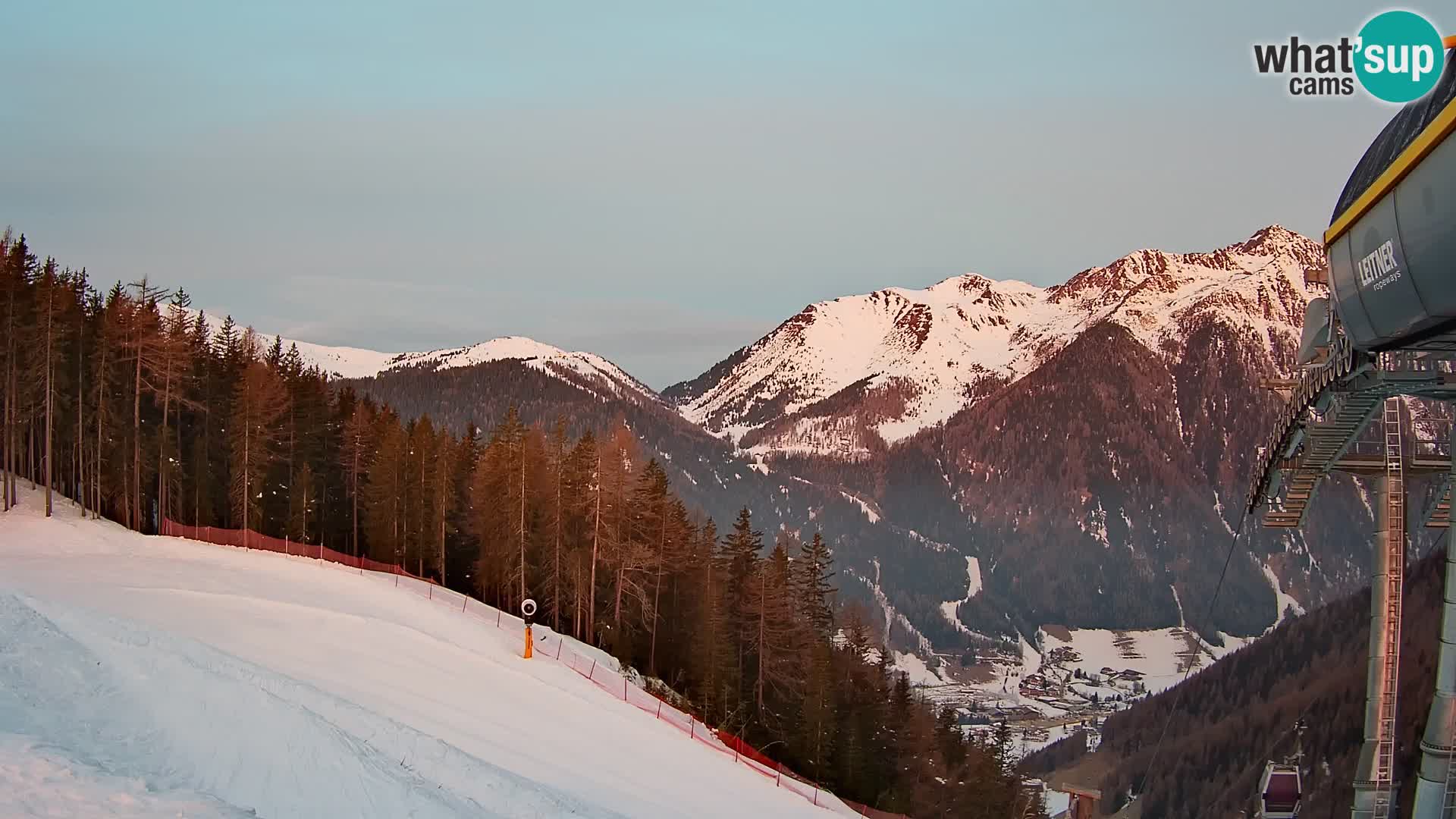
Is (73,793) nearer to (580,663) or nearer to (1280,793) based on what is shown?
(1280,793)

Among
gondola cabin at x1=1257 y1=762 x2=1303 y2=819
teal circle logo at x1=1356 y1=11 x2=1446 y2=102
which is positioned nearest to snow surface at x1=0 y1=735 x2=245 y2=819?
gondola cabin at x1=1257 y1=762 x2=1303 y2=819

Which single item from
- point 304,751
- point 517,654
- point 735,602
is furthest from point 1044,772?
point 304,751

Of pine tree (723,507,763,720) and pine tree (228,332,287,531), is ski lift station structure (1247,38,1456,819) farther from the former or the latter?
pine tree (228,332,287,531)

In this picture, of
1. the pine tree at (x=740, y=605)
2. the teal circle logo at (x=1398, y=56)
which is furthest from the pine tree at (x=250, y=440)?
the teal circle logo at (x=1398, y=56)

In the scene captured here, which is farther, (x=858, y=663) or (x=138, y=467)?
(x=858, y=663)

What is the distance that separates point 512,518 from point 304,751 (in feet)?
112

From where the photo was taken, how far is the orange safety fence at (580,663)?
37.1m

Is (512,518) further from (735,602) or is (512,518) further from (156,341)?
(156,341)

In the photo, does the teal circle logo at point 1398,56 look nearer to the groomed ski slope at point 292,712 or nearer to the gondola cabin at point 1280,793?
the gondola cabin at point 1280,793

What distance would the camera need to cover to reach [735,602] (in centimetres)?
5641

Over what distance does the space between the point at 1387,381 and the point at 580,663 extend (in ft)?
102

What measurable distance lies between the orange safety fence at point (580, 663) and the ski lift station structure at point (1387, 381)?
16902 mm

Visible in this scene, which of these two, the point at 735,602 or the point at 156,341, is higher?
the point at 156,341

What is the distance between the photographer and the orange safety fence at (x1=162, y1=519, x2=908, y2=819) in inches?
1462
